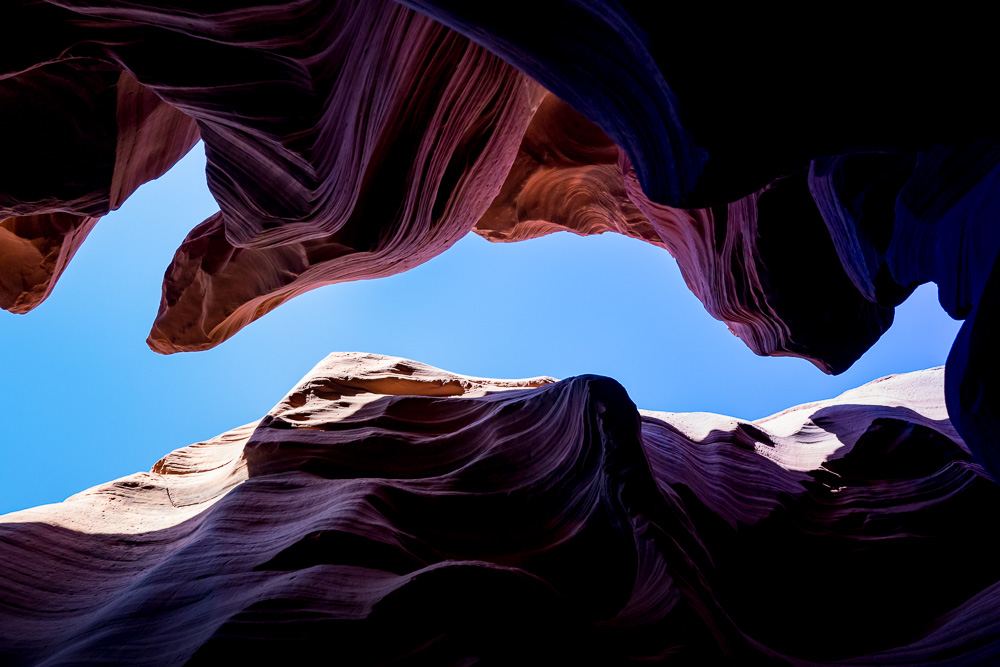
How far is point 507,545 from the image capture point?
3.06 m

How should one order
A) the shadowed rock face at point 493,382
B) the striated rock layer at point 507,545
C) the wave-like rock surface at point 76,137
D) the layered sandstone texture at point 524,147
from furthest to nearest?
the wave-like rock surface at point 76,137
the striated rock layer at point 507,545
the shadowed rock face at point 493,382
the layered sandstone texture at point 524,147

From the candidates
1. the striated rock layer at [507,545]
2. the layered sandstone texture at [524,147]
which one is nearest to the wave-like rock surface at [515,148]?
the layered sandstone texture at [524,147]

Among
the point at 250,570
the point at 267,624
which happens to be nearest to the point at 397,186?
the point at 250,570

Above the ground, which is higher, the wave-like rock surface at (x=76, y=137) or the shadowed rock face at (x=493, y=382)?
the wave-like rock surface at (x=76, y=137)

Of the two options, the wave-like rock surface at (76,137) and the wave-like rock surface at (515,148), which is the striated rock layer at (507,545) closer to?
the wave-like rock surface at (515,148)

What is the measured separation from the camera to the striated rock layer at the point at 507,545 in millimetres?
2221

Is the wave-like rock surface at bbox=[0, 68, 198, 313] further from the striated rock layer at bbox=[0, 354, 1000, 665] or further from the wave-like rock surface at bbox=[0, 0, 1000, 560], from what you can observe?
the striated rock layer at bbox=[0, 354, 1000, 665]

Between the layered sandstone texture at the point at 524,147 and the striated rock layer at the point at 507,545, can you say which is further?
the striated rock layer at the point at 507,545

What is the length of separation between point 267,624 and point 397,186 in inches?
110

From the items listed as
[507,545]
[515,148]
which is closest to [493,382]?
[515,148]

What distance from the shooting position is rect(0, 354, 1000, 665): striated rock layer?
2.22m

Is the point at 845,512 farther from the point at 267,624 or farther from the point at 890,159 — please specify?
the point at 267,624

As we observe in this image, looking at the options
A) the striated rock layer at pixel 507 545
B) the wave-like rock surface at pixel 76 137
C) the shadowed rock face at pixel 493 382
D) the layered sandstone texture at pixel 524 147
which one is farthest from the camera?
the wave-like rock surface at pixel 76 137

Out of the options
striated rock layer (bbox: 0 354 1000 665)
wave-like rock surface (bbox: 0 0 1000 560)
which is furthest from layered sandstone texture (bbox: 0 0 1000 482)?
striated rock layer (bbox: 0 354 1000 665)
